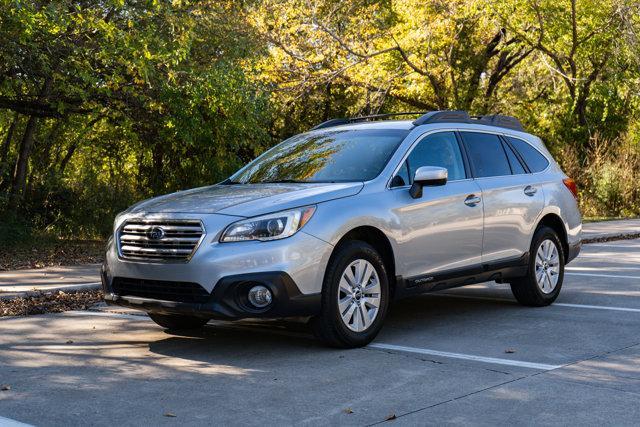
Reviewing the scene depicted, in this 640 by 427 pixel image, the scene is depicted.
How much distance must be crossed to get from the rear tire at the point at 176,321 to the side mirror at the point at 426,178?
210 cm

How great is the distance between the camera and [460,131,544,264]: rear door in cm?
829

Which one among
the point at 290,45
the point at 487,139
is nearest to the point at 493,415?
the point at 487,139

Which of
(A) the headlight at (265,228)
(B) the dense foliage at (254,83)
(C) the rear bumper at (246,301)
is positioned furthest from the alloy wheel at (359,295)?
(B) the dense foliage at (254,83)

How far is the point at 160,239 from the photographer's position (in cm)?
665

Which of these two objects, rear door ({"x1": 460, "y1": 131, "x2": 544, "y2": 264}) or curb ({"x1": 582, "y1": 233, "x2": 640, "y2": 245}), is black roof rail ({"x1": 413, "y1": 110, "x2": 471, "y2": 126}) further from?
curb ({"x1": 582, "y1": 233, "x2": 640, "y2": 245})

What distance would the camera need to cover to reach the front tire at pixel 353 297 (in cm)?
665

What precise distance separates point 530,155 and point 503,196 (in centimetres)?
101

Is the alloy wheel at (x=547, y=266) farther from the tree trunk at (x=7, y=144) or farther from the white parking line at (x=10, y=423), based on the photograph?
the tree trunk at (x=7, y=144)

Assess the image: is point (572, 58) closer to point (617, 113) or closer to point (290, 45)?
point (617, 113)

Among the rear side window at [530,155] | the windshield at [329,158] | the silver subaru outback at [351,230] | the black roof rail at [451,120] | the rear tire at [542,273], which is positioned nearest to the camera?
the silver subaru outback at [351,230]

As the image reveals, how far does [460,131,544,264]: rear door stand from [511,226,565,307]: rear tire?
184 millimetres

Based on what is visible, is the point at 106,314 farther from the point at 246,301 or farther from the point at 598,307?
the point at 598,307

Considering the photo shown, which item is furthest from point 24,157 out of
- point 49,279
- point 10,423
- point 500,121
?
point 10,423

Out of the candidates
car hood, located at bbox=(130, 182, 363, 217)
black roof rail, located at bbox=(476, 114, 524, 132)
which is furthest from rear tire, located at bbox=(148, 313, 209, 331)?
black roof rail, located at bbox=(476, 114, 524, 132)
